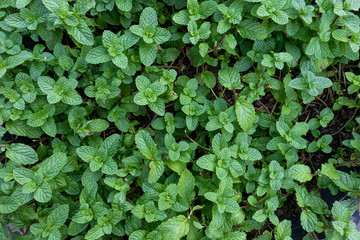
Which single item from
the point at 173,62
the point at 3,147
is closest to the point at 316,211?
the point at 173,62

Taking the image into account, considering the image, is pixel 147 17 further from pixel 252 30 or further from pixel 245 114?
pixel 245 114

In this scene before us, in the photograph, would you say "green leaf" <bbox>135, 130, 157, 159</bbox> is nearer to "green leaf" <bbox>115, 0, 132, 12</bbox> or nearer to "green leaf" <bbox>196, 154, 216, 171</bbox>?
"green leaf" <bbox>196, 154, 216, 171</bbox>

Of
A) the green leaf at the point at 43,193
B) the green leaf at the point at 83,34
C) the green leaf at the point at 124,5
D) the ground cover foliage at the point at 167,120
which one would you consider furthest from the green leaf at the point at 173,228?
the green leaf at the point at 124,5

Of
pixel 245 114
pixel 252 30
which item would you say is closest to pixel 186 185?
pixel 245 114

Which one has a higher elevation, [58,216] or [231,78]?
[231,78]

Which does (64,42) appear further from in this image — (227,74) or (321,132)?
(321,132)

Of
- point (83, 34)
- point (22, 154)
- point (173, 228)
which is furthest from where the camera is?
point (22, 154)

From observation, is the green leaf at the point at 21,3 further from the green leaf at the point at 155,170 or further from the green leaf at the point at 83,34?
the green leaf at the point at 155,170
